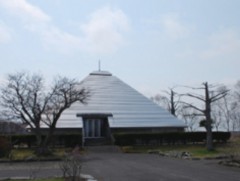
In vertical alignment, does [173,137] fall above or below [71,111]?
below

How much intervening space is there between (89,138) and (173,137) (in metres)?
7.75

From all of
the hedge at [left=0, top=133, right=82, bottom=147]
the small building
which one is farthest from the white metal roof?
the hedge at [left=0, top=133, right=82, bottom=147]

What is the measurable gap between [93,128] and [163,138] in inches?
266

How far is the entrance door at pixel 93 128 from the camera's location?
3675cm

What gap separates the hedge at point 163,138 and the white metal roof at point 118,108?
2.46 metres

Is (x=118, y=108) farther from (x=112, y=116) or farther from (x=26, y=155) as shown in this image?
(x=26, y=155)

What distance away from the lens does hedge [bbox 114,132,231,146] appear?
33531mm

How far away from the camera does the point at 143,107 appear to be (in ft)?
136

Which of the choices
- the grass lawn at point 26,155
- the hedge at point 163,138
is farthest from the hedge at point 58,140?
the hedge at point 163,138

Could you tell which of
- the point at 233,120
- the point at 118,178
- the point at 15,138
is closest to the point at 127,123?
the point at 15,138

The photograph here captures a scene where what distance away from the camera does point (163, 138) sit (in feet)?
114

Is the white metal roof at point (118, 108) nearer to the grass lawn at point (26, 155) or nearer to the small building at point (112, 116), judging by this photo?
the small building at point (112, 116)

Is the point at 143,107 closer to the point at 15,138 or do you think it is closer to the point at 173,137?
the point at 173,137

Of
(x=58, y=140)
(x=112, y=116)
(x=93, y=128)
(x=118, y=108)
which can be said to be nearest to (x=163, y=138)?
(x=112, y=116)
